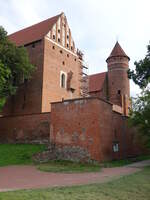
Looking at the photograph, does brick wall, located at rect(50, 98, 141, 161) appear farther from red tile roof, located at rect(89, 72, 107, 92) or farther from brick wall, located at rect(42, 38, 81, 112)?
red tile roof, located at rect(89, 72, 107, 92)

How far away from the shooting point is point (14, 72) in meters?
27.0

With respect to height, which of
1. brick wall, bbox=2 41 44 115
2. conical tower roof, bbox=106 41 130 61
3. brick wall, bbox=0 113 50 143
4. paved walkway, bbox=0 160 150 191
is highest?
conical tower roof, bbox=106 41 130 61

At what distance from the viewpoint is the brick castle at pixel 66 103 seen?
18.2m

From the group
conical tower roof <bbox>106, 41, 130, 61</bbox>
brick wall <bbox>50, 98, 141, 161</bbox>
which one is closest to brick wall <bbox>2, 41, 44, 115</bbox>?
brick wall <bbox>50, 98, 141, 161</bbox>

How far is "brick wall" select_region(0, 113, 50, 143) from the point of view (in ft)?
73.8

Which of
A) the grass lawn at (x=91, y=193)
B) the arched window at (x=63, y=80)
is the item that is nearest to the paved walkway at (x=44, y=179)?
the grass lawn at (x=91, y=193)

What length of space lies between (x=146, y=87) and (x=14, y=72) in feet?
51.3

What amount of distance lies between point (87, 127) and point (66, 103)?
305 centimetres

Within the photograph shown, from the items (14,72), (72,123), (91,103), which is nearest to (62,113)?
(72,123)

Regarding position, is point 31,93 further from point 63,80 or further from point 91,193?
point 91,193

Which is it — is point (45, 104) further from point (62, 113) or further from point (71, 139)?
point (71, 139)

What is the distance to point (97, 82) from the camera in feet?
138

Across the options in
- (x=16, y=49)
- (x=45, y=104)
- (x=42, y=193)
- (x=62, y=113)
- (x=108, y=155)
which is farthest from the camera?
(x=45, y=104)

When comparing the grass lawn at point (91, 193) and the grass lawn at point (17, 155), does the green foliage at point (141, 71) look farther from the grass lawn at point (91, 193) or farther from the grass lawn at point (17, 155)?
the grass lawn at point (91, 193)
